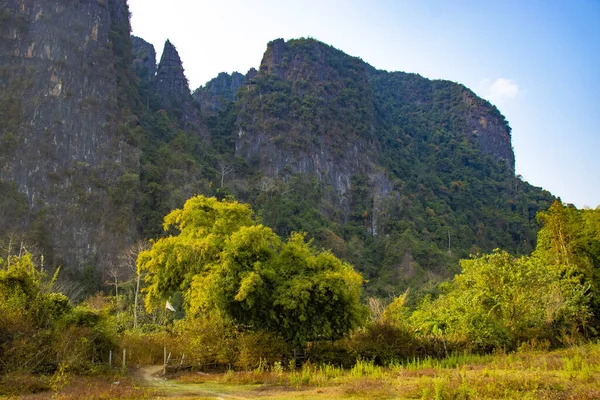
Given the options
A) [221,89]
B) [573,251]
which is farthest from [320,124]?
[573,251]

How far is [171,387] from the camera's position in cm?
1311

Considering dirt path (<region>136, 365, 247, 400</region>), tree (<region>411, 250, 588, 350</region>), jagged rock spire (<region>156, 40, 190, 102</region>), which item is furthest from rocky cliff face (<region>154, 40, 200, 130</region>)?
dirt path (<region>136, 365, 247, 400</region>)

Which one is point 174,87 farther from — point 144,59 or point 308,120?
point 308,120

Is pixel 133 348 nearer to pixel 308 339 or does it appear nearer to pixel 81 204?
pixel 308 339

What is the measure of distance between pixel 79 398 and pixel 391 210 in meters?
76.9

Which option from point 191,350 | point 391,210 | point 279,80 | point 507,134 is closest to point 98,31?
point 279,80

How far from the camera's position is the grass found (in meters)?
10.2

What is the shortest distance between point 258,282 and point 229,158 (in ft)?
216

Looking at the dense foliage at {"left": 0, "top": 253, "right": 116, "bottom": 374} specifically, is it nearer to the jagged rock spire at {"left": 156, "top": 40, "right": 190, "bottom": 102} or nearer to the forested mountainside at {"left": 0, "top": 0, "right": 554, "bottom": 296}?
the forested mountainside at {"left": 0, "top": 0, "right": 554, "bottom": 296}

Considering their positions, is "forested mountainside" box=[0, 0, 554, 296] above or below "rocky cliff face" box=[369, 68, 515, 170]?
below

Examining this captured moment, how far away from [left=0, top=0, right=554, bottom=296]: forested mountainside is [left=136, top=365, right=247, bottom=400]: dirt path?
3416 centimetres

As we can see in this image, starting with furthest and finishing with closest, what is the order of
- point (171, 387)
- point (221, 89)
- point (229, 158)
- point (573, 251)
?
point (221, 89) → point (229, 158) → point (573, 251) → point (171, 387)

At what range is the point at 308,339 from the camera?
17438 mm

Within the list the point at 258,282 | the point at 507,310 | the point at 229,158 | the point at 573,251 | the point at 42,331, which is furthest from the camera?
the point at 229,158
